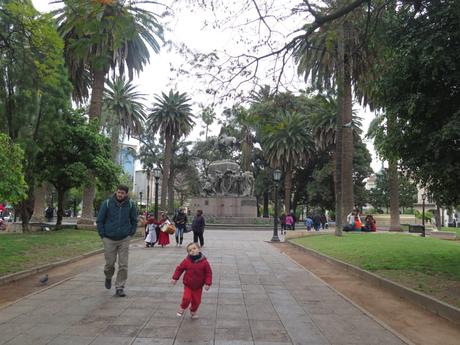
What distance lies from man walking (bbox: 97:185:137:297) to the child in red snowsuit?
1693 mm

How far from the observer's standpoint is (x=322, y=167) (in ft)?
197

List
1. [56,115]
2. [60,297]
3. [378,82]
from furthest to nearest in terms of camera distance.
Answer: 1. [56,115]
2. [378,82]
3. [60,297]

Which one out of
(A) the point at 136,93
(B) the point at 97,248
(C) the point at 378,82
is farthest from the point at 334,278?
(A) the point at 136,93

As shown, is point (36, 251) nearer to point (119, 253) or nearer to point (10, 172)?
point (10, 172)

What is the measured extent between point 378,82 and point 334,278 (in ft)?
16.1

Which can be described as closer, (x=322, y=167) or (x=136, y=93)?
(x=136, y=93)

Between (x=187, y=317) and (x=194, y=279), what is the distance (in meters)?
0.55

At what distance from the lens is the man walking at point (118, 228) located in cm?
815

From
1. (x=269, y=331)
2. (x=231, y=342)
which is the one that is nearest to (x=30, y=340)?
(x=231, y=342)

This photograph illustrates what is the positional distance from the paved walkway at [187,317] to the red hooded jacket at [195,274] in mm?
482

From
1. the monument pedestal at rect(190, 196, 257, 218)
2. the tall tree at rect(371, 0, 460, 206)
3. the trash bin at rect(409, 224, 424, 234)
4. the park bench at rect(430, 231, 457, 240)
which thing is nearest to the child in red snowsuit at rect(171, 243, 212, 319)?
the tall tree at rect(371, 0, 460, 206)

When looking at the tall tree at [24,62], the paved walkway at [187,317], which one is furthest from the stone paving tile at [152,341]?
the tall tree at [24,62]

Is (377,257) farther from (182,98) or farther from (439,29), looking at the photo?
(182,98)

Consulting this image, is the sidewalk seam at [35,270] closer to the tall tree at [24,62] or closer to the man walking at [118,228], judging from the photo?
the tall tree at [24,62]
